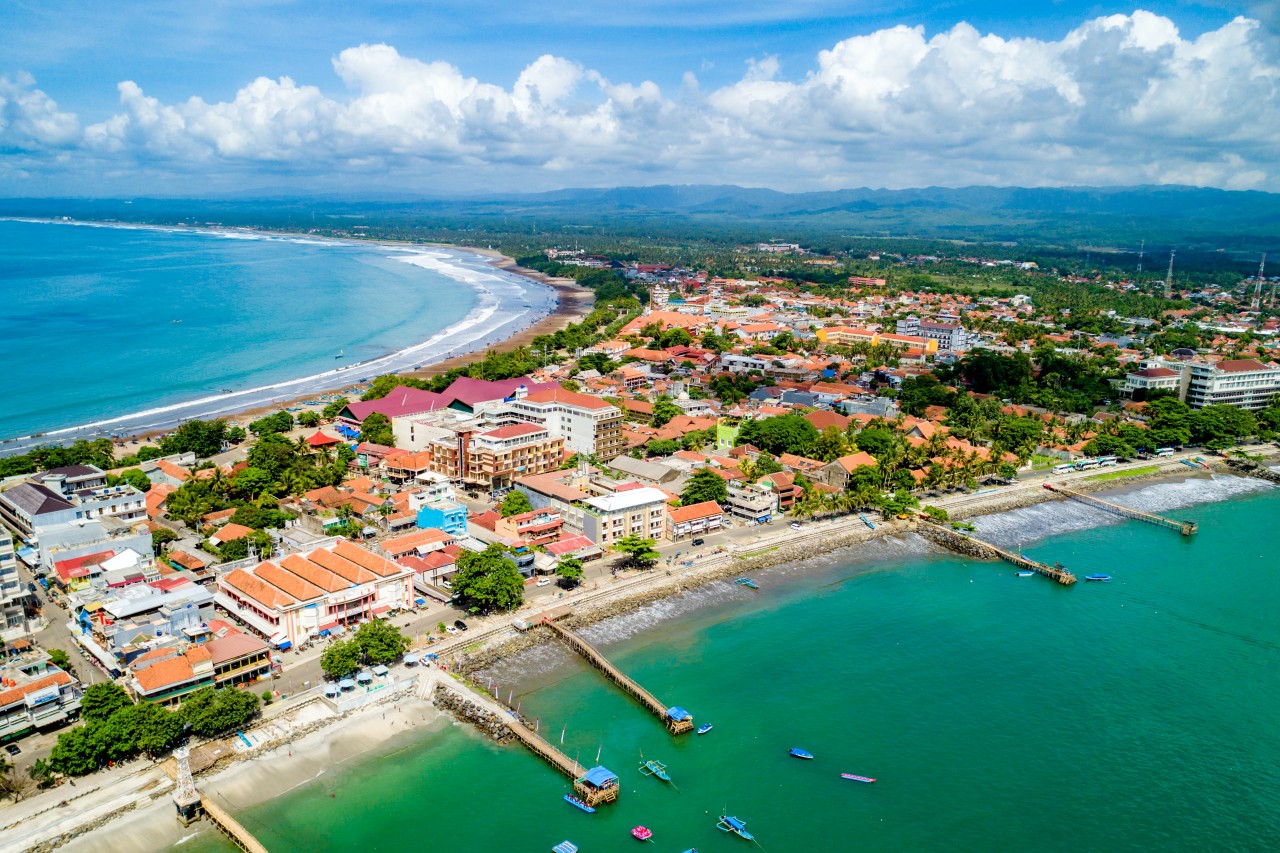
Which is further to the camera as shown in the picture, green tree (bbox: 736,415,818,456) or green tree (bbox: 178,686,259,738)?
green tree (bbox: 736,415,818,456)

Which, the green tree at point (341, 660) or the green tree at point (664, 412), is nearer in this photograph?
the green tree at point (341, 660)

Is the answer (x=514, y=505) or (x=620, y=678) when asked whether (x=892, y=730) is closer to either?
(x=620, y=678)

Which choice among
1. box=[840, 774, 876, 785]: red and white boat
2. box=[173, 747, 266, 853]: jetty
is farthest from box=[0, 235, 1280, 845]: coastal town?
box=[840, 774, 876, 785]: red and white boat

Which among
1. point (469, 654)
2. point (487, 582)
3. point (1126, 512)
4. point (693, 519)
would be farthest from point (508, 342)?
point (469, 654)

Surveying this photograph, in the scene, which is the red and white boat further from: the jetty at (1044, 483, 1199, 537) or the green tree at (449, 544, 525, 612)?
the jetty at (1044, 483, 1199, 537)

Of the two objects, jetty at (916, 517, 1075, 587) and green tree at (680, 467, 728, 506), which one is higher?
green tree at (680, 467, 728, 506)

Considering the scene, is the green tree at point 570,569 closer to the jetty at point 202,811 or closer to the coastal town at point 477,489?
the coastal town at point 477,489

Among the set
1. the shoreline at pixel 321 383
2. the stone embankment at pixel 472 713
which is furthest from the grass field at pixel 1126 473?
the shoreline at pixel 321 383
